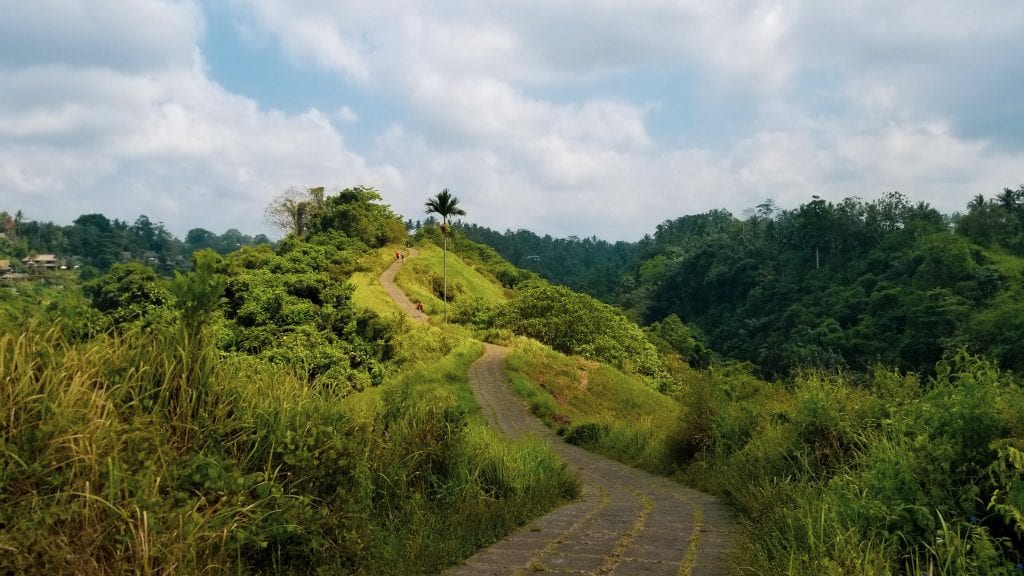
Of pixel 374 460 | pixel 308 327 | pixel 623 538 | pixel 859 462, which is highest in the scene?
pixel 308 327

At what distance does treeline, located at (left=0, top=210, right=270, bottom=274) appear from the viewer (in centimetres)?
7562

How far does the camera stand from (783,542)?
4.02 meters

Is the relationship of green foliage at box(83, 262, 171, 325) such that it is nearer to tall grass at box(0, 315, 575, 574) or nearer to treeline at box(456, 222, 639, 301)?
tall grass at box(0, 315, 575, 574)

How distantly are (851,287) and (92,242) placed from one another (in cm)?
9177

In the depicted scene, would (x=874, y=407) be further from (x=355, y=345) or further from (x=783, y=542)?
(x=355, y=345)

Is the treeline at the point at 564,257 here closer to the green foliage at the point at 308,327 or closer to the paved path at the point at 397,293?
the paved path at the point at 397,293

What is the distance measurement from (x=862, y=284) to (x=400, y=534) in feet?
214

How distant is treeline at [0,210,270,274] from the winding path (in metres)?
70.7

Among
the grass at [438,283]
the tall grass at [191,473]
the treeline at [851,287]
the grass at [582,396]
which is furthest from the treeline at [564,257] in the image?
the tall grass at [191,473]

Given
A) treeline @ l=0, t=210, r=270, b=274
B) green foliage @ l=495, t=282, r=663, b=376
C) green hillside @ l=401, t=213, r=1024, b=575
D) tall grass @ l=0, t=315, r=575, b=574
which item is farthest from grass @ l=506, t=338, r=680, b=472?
treeline @ l=0, t=210, r=270, b=274

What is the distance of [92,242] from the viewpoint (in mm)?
85938

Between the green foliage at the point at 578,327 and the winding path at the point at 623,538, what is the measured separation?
84.9 ft

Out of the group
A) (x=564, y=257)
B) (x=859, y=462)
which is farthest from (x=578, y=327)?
(x=564, y=257)

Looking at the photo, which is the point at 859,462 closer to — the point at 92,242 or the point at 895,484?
the point at 895,484
